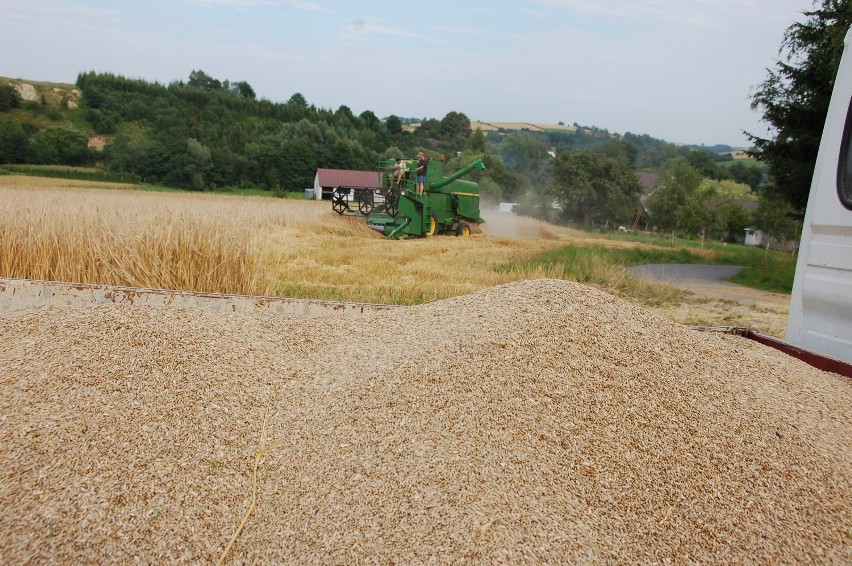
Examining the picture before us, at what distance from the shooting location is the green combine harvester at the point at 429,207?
14562 mm

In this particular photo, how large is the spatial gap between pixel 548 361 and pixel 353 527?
1062 millimetres

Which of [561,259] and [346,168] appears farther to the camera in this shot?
[346,168]

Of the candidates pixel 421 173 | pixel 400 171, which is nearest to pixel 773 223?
pixel 421 173

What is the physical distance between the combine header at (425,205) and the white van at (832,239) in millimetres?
11724

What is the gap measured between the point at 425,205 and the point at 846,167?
12164mm

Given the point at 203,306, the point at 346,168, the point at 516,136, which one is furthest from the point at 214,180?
the point at 203,306

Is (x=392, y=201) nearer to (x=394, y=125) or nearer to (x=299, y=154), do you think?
(x=299, y=154)

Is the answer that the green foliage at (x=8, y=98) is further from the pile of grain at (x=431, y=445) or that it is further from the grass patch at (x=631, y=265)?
the pile of grain at (x=431, y=445)

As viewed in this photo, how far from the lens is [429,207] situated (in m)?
14.8

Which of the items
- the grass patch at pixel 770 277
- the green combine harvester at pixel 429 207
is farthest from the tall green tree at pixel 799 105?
the green combine harvester at pixel 429 207

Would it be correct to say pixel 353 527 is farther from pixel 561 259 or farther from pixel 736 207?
pixel 736 207

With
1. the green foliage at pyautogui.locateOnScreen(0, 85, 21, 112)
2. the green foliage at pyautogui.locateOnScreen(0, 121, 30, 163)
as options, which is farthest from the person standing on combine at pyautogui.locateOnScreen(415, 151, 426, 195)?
the green foliage at pyautogui.locateOnScreen(0, 85, 21, 112)

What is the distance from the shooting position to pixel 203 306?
11.5 ft

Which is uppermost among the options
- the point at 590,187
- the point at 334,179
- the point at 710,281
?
the point at 590,187
